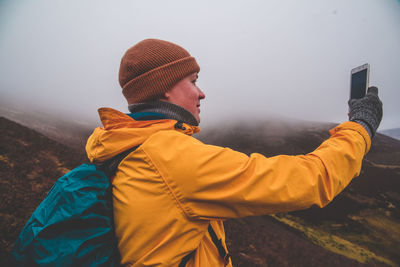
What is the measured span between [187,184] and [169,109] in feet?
3.48

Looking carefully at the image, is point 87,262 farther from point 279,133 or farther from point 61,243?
point 279,133

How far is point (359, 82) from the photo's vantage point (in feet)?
10.5

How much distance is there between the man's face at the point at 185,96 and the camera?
7.66 ft

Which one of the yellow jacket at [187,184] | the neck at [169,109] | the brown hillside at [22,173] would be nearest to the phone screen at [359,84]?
the yellow jacket at [187,184]

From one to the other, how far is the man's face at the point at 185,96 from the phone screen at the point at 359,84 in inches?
112

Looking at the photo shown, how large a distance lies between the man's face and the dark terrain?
683cm

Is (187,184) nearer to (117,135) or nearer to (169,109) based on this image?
(117,135)

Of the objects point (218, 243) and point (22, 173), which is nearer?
point (218, 243)

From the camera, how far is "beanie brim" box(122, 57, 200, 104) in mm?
2260

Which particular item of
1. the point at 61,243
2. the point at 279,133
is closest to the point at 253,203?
the point at 61,243

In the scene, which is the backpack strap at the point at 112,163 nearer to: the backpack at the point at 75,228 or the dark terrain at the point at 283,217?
the backpack at the point at 75,228

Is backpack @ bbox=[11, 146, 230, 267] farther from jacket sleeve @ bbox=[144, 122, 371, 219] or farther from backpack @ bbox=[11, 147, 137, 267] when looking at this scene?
jacket sleeve @ bbox=[144, 122, 371, 219]

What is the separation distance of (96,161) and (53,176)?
1388 cm

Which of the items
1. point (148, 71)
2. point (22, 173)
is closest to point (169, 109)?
point (148, 71)
